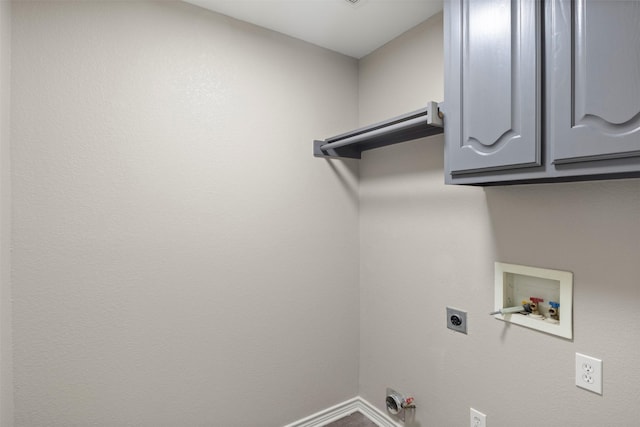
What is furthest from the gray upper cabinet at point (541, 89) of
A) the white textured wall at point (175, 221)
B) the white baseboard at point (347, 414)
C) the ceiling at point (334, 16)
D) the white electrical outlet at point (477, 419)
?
the white baseboard at point (347, 414)

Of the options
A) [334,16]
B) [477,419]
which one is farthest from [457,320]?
[334,16]

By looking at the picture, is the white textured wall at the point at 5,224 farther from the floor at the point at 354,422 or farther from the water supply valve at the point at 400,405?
the water supply valve at the point at 400,405

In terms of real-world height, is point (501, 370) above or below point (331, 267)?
below

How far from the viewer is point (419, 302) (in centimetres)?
170

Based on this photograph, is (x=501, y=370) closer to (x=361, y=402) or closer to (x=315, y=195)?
(x=361, y=402)

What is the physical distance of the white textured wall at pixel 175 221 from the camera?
1.24 m

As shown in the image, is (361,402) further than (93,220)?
Yes

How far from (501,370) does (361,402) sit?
985mm

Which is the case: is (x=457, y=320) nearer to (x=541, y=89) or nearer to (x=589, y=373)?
(x=589, y=373)

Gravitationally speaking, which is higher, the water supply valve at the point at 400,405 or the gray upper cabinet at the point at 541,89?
the gray upper cabinet at the point at 541,89

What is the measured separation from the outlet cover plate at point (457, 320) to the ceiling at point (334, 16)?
143cm

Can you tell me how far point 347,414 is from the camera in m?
2.00

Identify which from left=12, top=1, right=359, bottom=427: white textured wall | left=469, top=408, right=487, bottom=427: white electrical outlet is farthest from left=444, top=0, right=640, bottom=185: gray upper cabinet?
left=469, top=408, right=487, bottom=427: white electrical outlet

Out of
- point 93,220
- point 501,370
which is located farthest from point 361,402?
point 93,220
